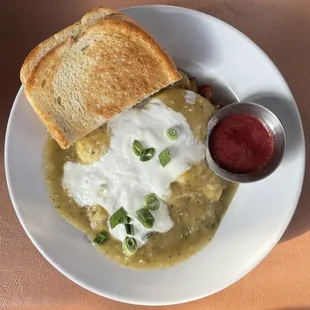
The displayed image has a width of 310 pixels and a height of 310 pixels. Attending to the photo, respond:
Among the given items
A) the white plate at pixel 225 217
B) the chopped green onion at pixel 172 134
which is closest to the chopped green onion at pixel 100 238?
the white plate at pixel 225 217

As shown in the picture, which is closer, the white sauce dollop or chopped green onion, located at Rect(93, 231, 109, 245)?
the white sauce dollop

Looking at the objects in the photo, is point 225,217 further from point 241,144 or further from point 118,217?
point 118,217

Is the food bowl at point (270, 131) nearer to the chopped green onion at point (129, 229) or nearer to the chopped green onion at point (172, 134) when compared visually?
the chopped green onion at point (172, 134)

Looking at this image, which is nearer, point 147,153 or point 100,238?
point 147,153

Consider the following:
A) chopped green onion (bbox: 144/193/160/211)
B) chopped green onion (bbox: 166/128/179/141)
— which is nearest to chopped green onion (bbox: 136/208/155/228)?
chopped green onion (bbox: 144/193/160/211)

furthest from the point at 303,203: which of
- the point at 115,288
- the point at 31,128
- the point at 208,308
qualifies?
the point at 31,128

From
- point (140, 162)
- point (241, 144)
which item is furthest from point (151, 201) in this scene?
point (241, 144)

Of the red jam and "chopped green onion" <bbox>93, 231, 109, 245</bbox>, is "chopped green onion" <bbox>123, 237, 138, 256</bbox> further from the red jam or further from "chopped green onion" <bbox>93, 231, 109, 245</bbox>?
the red jam
